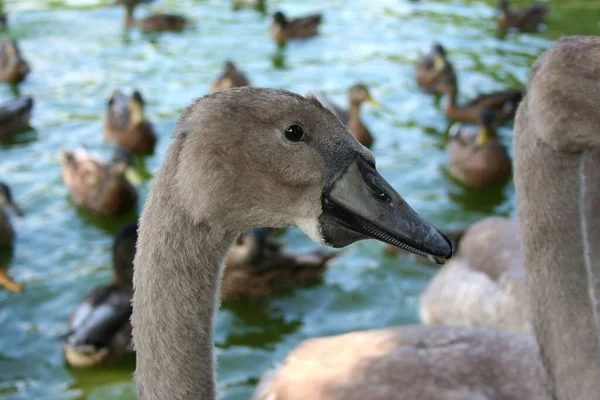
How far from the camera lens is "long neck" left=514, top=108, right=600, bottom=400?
3.51 metres

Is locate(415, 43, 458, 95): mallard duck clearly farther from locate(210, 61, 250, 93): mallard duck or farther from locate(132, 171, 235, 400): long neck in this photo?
locate(132, 171, 235, 400): long neck

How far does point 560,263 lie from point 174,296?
180 centimetres

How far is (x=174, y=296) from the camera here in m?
2.56

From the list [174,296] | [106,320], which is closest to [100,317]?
[106,320]

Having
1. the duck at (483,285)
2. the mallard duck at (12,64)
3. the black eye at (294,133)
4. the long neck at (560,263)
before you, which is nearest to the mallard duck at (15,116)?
the mallard duck at (12,64)

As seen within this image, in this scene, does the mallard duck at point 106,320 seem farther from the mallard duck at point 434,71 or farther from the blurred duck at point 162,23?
the blurred duck at point 162,23

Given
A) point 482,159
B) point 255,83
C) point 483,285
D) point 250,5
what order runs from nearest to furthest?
point 483,285 → point 482,159 → point 255,83 → point 250,5

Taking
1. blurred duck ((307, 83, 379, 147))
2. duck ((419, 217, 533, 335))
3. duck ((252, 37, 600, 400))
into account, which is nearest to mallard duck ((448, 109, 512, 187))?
blurred duck ((307, 83, 379, 147))

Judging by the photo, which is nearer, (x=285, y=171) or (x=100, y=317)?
(x=285, y=171)

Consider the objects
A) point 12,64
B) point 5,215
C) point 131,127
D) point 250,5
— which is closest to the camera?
point 5,215

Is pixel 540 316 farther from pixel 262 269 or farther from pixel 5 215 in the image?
pixel 5 215

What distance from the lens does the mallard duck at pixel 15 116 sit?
34.2 ft

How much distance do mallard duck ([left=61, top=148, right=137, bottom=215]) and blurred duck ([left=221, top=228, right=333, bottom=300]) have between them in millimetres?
1873

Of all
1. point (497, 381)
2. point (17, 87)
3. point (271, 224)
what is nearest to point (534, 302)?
point (497, 381)
